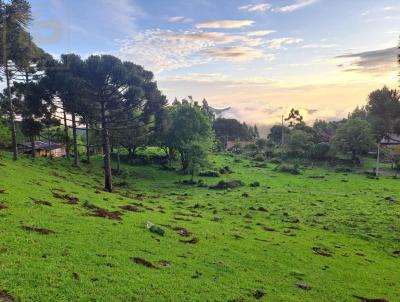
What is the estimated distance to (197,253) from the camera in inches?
737

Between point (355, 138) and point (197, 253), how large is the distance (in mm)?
81593

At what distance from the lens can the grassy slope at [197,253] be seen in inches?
486

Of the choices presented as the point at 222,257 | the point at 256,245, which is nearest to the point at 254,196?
the point at 256,245

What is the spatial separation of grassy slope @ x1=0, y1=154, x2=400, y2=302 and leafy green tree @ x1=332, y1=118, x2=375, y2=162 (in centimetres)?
5315

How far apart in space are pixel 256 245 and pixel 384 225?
54.0 feet

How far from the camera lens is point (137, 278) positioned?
13.4m

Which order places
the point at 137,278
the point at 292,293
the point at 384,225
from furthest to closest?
the point at 384,225
the point at 292,293
the point at 137,278

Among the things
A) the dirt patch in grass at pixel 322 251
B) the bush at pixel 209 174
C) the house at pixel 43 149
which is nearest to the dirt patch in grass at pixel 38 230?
the dirt patch in grass at pixel 322 251

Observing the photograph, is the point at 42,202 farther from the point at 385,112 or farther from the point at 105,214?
the point at 385,112

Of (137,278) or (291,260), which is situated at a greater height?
(137,278)

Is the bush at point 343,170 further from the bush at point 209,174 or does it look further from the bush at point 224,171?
the bush at point 209,174

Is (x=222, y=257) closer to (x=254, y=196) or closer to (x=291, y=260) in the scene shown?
(x=291, y=260)

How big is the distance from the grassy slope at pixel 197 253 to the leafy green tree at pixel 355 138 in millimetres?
53151

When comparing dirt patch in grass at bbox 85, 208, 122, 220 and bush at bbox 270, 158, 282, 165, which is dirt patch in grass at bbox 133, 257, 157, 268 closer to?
dirt patch in grass at bbox 85, 208, 122, 220
